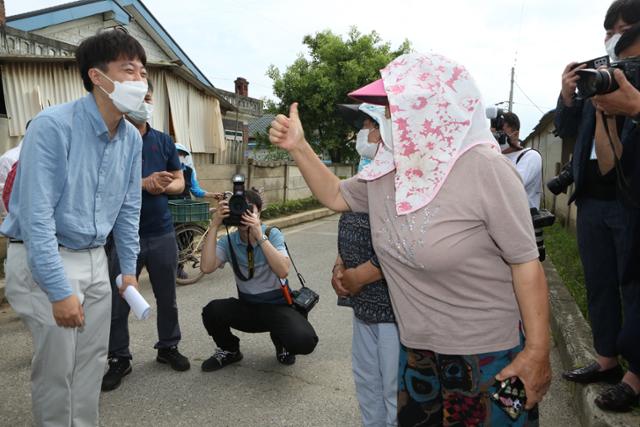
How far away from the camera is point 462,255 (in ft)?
4.62

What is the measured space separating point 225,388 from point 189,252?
304cm

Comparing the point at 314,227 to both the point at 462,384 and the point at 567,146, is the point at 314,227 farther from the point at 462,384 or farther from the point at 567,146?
the point at 462,384

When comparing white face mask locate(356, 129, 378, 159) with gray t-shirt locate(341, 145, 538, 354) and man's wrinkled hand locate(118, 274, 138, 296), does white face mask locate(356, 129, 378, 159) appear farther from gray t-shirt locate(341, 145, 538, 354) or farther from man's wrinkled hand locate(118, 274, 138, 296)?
man's wrinkled hand locate(118, 274, 138, 296)

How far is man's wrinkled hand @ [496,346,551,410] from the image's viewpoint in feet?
4.56

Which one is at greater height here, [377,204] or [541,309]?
[377,204]

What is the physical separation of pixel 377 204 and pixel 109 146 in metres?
1.19

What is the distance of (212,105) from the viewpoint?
10.6 meters

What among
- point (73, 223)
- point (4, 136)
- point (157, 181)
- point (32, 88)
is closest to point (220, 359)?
point (157, 181)

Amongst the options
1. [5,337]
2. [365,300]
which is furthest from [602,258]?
[5,337]

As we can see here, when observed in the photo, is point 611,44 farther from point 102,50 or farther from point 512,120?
point 102,50

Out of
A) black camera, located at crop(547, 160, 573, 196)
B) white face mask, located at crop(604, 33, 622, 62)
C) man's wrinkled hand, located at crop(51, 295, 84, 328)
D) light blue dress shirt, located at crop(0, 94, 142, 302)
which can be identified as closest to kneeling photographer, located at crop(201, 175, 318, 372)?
light blue dress shirt, located at crop(0, 94, 142, 302)

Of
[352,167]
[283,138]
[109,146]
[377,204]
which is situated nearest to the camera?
[377,204]

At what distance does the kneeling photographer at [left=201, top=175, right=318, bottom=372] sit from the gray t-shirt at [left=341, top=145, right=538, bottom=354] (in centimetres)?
157

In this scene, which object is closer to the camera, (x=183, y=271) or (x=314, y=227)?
(x=183, y=271)
